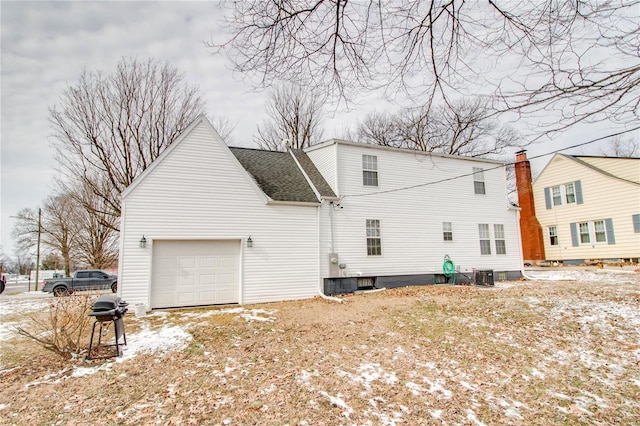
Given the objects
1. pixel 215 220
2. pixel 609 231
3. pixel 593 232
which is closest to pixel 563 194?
pixel 593 232

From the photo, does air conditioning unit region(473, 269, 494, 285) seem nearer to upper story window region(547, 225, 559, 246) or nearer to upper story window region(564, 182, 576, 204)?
upper story window region(547, 225, 559, 246)

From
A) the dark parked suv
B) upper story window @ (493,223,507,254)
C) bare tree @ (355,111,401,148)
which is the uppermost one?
bare tree @ (355,111,401,148)

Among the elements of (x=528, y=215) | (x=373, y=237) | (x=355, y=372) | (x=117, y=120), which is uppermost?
(x=117, y=120)

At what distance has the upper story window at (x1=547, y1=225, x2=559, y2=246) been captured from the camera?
23.1 m

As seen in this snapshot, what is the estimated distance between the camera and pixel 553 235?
2339 centimetres

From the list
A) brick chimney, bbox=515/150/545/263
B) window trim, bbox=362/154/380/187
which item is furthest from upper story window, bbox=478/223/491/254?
brick chimney, bbox=515/150/545/263

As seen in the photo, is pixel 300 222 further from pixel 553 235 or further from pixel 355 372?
pixel 553 235

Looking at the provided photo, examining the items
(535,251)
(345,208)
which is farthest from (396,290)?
(535,251)

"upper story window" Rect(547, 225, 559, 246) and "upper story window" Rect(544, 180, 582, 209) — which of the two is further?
"upper story window" Rect(547, 225, 559, 246)

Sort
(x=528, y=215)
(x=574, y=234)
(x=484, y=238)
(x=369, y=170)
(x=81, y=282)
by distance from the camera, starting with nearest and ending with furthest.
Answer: (x=369, y=170)
(x=484, y=238)
(x=81, y=282)
(x=574, y=234)
(x=528, y=215)

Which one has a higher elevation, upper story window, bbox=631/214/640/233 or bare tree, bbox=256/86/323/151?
bare tree, bbox=256/86/323/151

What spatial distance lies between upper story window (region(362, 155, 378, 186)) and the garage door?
5946 millimetres

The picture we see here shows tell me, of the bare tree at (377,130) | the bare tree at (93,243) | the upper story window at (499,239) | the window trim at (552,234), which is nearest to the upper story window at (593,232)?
the window trim at (552,234)

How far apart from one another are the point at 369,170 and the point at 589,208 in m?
16.3
